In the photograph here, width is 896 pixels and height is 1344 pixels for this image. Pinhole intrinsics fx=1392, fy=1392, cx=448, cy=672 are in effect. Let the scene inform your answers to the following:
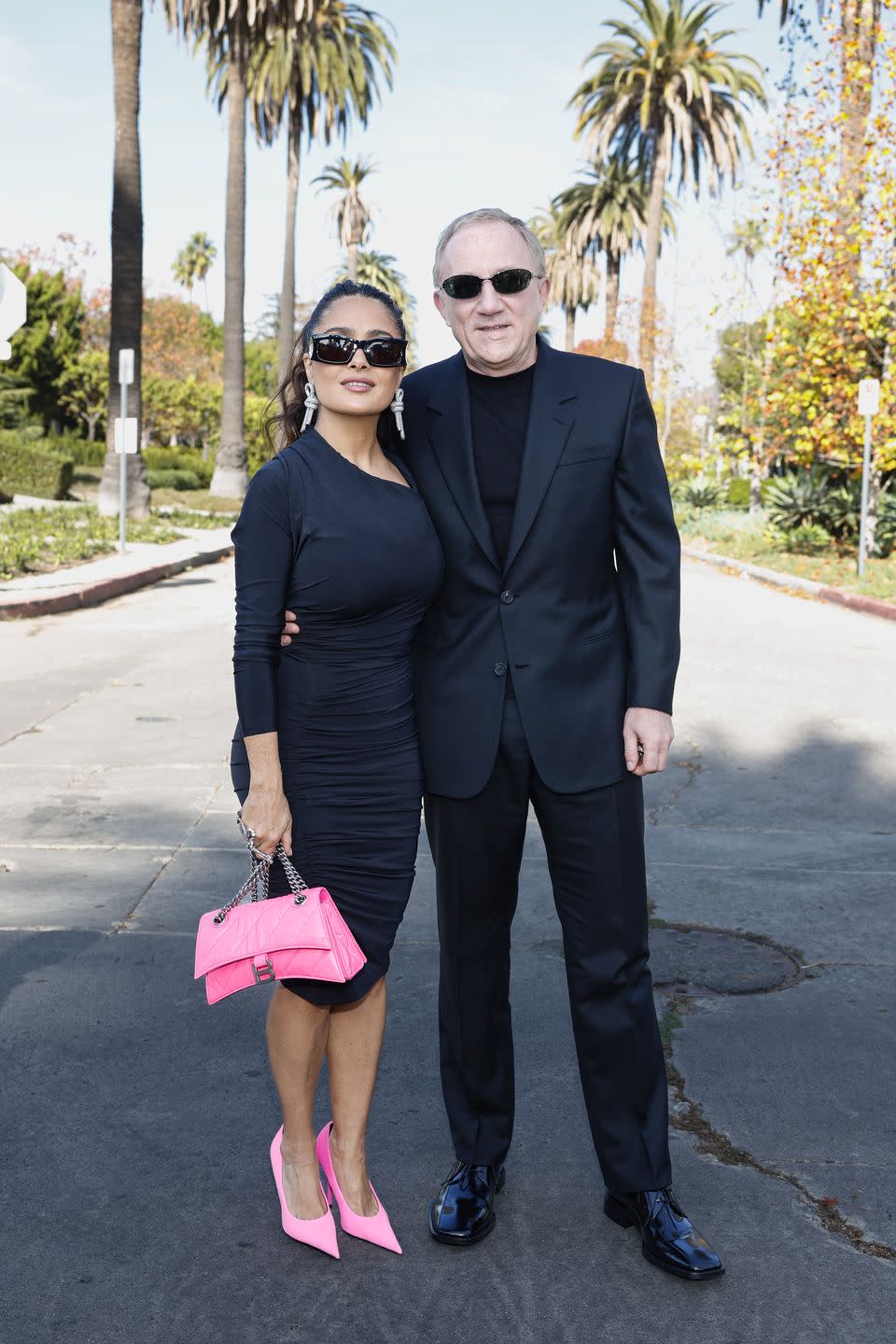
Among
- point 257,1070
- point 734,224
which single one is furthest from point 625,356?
point 257,1070

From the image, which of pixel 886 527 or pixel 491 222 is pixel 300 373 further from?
pixel 886 527

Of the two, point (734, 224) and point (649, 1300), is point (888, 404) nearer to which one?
point (734, 224)

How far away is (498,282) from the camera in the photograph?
2.85 m

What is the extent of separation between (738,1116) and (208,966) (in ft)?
4.97

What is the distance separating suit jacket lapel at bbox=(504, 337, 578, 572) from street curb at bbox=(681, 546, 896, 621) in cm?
1302

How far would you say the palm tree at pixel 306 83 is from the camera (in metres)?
41.8

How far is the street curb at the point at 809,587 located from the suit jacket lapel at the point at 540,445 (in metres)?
13.0

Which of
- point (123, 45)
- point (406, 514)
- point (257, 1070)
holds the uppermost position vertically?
point (123, 45)

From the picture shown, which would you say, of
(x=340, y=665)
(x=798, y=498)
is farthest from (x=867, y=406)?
(x=340, y=665)

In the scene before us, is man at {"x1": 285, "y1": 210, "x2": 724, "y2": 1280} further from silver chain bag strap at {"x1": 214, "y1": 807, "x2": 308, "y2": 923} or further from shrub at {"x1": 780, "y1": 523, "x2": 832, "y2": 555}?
shrub at {"x1": 780, "y1": 523, "x2": 832, "y2": 555}

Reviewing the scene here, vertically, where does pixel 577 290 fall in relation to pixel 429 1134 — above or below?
above

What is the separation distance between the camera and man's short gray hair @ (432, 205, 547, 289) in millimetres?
2910

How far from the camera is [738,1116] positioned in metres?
3.47

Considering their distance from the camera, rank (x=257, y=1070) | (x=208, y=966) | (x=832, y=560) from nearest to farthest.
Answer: (x=208, y=966), (x=257, y=1070), (x=832, y=560)
